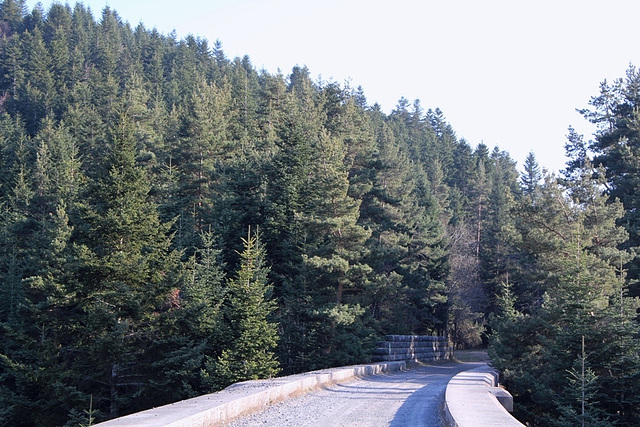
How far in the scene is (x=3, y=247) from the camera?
42406 mm

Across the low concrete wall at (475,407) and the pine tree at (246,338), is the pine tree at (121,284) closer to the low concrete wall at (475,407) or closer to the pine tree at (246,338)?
the pine tree at (246,338)

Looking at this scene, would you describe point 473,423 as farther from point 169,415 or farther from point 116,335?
point 116,335

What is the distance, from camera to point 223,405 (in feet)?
40.5

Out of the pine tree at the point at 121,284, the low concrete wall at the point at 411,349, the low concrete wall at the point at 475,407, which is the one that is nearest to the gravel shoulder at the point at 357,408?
the low concrete wall at the point at 475,407

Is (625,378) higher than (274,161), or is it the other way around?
(274,161)

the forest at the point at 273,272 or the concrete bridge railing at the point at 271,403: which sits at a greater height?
the forest at the point at 273,272

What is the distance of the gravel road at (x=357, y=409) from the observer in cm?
1302

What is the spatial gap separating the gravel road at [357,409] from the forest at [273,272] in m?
5.78

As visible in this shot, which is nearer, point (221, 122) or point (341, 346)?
point (341, 346)

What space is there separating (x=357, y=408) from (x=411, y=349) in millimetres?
25841

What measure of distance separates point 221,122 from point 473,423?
171 ft

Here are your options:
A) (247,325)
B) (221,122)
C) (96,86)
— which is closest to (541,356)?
(247,325)

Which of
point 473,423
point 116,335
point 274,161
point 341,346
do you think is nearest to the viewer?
point 473,423

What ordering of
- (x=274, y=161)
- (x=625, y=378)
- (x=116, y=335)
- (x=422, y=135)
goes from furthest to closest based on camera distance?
(x=422, y=135)
(x=274, y=161)
(x=116, y=335)
(x=625, y=378)
